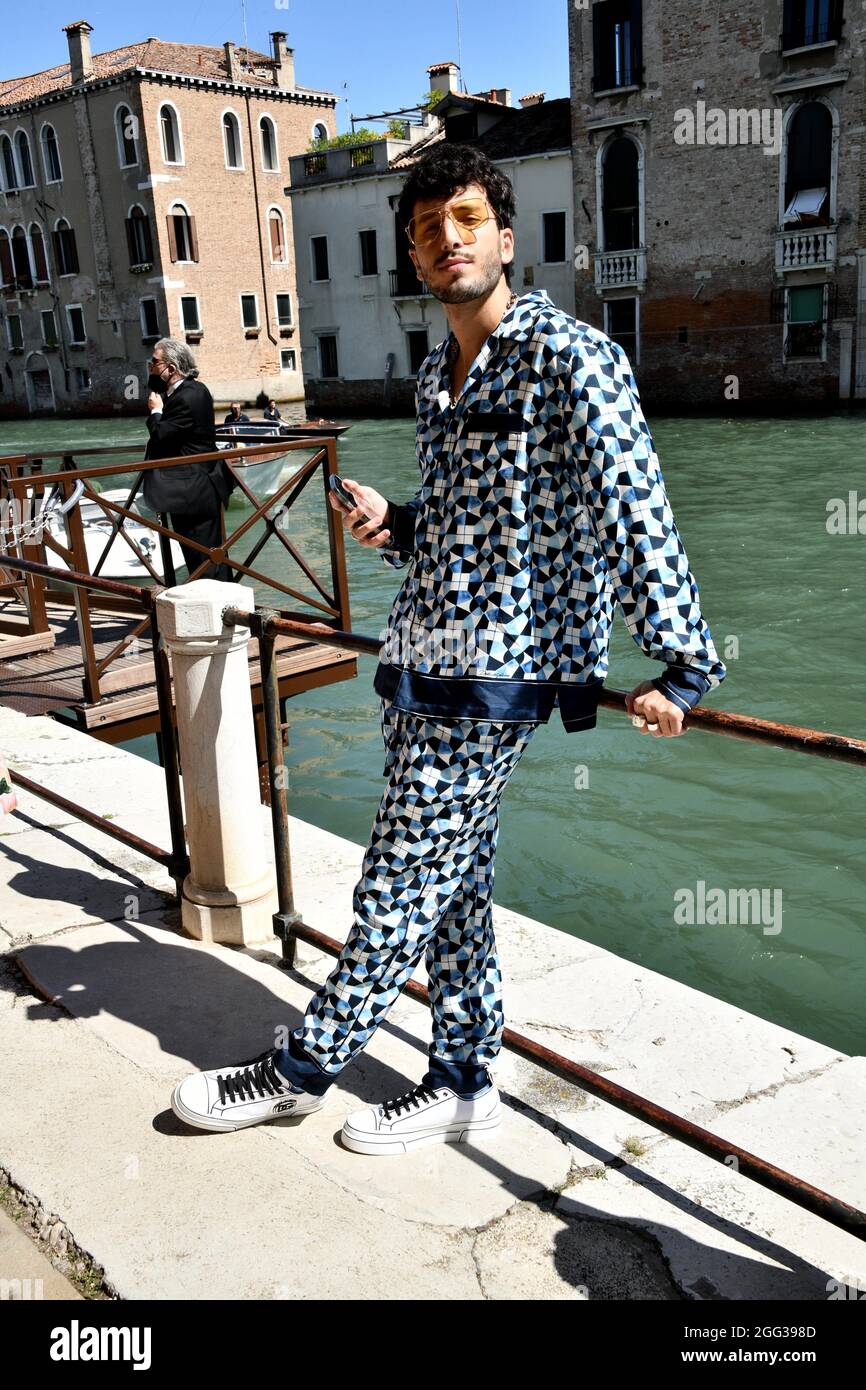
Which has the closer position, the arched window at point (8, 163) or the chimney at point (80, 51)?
the chimney at point (80, 51)

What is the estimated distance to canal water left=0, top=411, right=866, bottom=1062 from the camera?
18.5 feet

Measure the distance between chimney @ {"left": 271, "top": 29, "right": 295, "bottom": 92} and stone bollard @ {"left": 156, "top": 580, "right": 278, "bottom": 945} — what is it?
4582cm

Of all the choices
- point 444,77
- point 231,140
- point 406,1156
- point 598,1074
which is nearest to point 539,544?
point 598,1074

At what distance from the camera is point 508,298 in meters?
2.07

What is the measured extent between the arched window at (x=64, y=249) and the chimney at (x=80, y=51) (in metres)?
5.08

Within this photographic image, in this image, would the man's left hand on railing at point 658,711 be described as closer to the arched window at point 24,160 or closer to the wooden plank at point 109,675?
the wooden plank at point 109,675

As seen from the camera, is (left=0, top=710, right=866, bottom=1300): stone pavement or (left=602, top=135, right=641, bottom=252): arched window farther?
(left=602, top=135, right=641, bottom=252): arched window

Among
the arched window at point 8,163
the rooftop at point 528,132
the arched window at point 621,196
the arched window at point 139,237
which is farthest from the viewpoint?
the arched window at point 8,163

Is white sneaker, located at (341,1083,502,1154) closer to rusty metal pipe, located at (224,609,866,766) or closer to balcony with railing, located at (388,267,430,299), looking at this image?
rusty metal pipe, located at (224,609,866,766)

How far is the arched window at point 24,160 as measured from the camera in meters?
45.4

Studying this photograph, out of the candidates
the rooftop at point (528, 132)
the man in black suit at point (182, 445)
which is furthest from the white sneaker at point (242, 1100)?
the rooftop at point (528, 132)

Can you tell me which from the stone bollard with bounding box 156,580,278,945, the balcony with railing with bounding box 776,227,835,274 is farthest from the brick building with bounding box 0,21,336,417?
the stone bollard with bounding box 156,580,278,945

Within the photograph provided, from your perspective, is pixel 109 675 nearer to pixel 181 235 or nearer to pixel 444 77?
pixel 444 77
